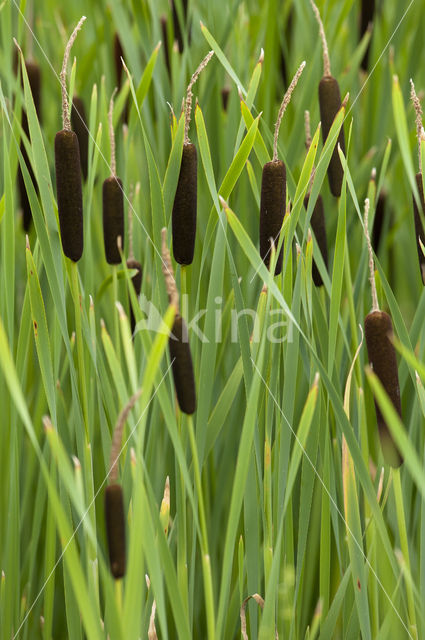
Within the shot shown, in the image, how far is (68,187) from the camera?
0.72 m

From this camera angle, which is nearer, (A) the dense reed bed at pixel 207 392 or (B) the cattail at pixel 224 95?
(A) the dense reed bed at pixel 207 392

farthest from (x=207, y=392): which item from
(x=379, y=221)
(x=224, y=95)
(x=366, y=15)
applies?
(x=366, y=15)

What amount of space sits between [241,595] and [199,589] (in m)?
0.16

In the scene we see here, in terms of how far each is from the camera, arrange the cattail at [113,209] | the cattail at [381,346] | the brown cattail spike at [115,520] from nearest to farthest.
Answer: the brown cattail spike at [115,520], the cattail at [381,346], the cattail at [113,209]

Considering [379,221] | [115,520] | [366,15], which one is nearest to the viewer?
[115,520]

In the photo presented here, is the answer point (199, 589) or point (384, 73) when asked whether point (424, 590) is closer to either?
point (199, 589)

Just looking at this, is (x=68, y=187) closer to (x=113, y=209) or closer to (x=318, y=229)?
(x=113, y=209)

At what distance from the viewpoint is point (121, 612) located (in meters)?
0.54

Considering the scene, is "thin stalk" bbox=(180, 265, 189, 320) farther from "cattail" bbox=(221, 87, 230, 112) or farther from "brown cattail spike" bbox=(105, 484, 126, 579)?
"cattail" bbox=(221, 87, 230, 112)

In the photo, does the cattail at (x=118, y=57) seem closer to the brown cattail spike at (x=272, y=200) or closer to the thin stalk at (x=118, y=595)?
the brown cattail spike at (x=272, y=200)

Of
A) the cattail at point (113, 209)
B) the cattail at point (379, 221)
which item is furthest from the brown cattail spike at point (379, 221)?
the cattail at point (113, 209)

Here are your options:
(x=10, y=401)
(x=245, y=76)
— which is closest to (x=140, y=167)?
(x=245, y=76)

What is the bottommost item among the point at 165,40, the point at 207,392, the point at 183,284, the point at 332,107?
the point at 207,392

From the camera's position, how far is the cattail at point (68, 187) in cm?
70
